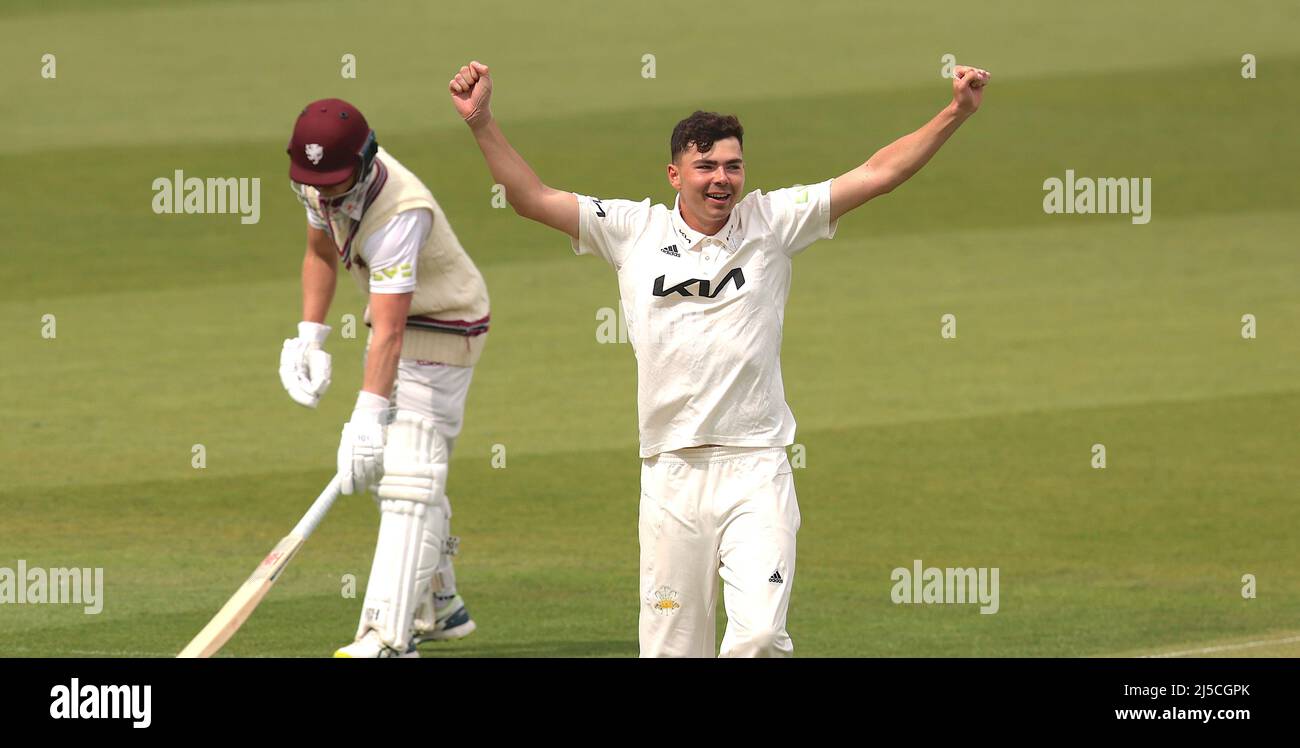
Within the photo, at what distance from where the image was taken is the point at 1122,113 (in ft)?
68.1

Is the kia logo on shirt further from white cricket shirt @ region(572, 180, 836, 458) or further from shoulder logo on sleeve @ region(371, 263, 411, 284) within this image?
shoulder logo on sleeve @ region(371, 263, 411, 284)

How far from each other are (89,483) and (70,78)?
10.1 meters

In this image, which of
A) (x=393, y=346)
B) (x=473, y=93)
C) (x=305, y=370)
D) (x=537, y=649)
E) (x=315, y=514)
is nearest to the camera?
(x=473, y=93)

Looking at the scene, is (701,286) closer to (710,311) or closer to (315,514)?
(710,311)

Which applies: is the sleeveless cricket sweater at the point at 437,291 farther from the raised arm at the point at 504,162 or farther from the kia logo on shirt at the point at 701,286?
the kia logo on shirt at the point at 701,286

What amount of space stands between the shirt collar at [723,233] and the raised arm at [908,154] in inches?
13.0

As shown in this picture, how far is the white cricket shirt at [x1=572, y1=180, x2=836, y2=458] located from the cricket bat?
53.8 inches

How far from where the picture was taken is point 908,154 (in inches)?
272

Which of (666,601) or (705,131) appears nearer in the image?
(705,131)

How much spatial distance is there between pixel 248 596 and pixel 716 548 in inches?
66.5

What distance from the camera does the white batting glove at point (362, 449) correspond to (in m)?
7.76

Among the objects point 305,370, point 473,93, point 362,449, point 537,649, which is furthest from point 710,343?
point 537,649

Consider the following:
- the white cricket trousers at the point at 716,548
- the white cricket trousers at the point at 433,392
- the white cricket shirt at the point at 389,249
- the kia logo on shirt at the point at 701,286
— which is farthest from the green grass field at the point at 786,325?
the kia logo on shirt at the point at 701,286
